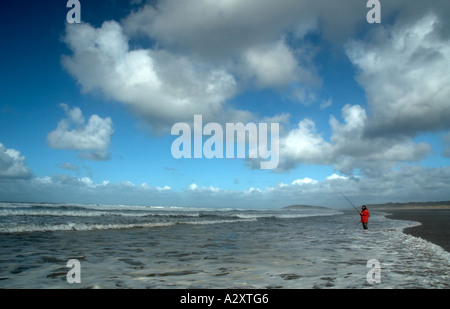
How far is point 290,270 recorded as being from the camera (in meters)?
8.18

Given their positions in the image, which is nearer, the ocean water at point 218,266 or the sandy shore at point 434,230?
the ocean water at point 218,266

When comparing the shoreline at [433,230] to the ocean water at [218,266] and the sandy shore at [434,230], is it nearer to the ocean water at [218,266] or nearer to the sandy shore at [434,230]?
the sandy shore at [434,230]

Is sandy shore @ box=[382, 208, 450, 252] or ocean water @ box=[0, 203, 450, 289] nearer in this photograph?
ocean water @ box=[0, 203, 450, 289]

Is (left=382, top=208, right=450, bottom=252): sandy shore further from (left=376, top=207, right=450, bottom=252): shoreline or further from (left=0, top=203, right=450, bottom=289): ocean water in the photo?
(left=0, top=203, right=450, bottom=289): ocean water

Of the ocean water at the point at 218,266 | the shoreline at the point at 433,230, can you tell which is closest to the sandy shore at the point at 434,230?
the shoreline at the point at 433,230

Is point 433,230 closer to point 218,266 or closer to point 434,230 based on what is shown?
point 434,230

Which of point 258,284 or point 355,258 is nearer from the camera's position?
point 258,284

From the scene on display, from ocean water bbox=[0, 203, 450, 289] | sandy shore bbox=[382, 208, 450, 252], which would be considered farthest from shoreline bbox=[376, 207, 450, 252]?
ocean water bbox=[0, 203, 450, 289]

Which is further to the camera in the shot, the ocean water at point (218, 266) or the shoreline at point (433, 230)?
the shoreline at point (433, 230)

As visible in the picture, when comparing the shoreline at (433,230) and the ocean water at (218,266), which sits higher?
the ocean water at (218,266)
